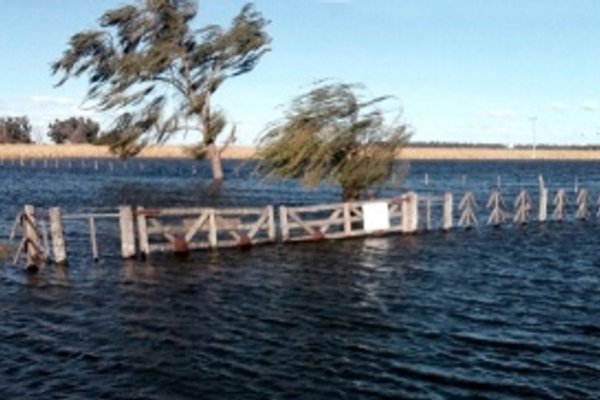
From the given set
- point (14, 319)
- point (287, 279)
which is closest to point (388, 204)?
point (287, 279)

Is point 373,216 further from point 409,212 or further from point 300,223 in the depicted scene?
point 300,223

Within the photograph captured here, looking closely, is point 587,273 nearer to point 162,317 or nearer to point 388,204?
point 388,204

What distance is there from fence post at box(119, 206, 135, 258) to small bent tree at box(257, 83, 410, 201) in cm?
1304

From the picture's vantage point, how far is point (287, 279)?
64.9 ft

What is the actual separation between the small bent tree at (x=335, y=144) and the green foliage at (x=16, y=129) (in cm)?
14906

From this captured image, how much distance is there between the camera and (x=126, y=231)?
21.9 m

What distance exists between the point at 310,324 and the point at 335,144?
64.8 feet

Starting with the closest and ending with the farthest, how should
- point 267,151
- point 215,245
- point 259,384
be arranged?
1. point 259,384
2. point 215,245
3. point 267,151

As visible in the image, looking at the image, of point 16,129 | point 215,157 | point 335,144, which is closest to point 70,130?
point 16,129

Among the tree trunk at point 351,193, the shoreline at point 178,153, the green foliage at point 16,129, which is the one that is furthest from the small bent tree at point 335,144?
the green foliage at point 16,129

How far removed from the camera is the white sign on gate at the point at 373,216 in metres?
28.5

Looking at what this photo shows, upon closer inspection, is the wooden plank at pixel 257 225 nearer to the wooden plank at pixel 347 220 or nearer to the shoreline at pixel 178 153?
the wooden plank at pixel 347 220

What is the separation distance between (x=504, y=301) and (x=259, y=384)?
8.14 metres

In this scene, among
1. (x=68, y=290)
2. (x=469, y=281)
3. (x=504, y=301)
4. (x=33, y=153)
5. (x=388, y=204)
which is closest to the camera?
(x=504, y=301)
